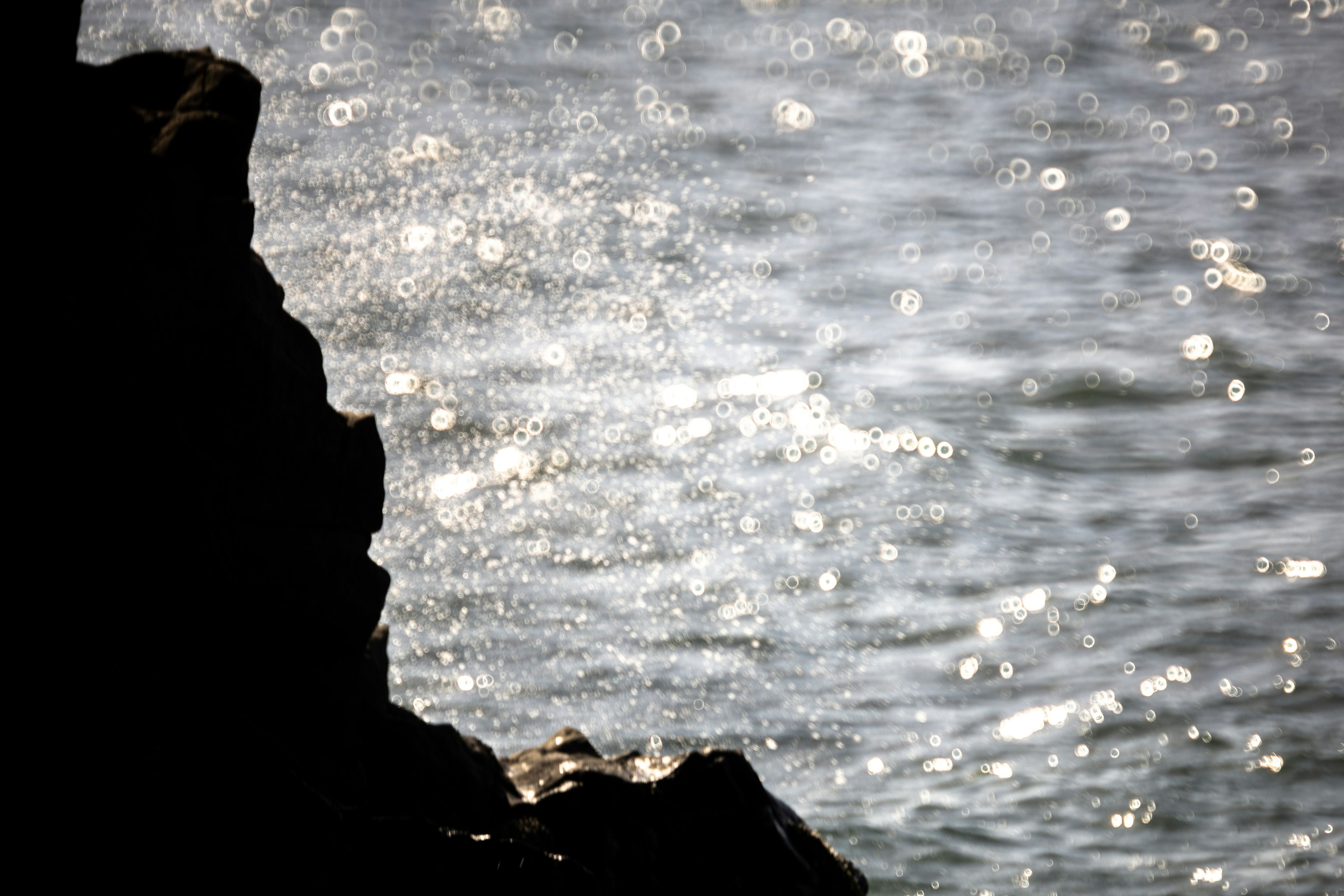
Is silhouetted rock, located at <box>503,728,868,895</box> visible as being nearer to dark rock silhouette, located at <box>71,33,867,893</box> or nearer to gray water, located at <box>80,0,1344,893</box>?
dark rock silhouette, located at <box>71,33,867,893</box>

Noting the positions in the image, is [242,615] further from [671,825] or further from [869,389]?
[869,389]

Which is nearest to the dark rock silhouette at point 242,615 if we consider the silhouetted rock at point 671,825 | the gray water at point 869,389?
the silhouetted rock at point 671,825

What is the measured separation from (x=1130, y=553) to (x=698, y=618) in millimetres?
2880

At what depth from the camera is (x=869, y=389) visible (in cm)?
1225

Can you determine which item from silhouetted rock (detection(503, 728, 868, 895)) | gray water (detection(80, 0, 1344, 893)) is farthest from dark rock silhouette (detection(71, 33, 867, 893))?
gray water (detection(80, 0, 1344, 893))

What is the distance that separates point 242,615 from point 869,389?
8.99 m

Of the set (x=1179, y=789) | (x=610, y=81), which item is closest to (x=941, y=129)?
(x=610, y=81)

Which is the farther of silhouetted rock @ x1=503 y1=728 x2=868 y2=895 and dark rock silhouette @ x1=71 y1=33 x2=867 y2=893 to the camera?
silhouetted rock @ x1=503 y1=728 x2=868 y2=895

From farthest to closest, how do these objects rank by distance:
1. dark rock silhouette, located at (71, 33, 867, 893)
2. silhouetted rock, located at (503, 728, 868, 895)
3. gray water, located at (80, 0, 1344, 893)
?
gray water, located at (80, 0, 1344, 893), silhouetted rock, located at (503, 728, 868, 895), dark rock silhouette, located at (71, 33, 867, 893)

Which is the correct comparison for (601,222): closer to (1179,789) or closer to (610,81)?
(610,81)

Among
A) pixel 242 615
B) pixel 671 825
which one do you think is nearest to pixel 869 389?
pixel 671 825

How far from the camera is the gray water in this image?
8.33 meters

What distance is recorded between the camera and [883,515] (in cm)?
1060

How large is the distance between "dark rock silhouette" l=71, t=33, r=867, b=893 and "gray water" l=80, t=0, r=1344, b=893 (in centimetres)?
20
